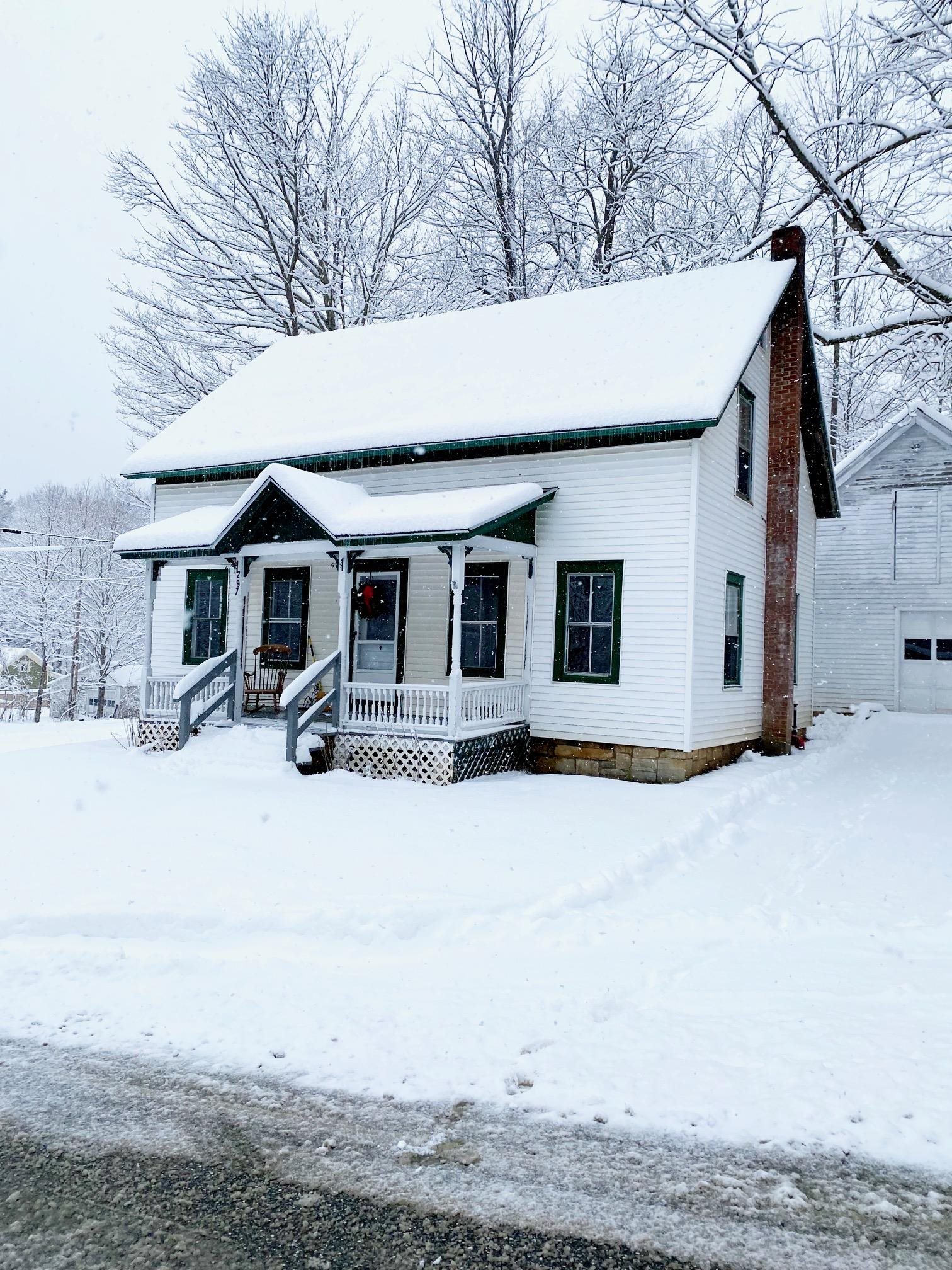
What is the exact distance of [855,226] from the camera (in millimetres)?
18125

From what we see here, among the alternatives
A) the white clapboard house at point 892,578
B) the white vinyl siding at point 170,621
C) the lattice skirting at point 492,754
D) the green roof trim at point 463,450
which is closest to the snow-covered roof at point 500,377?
the green roof trim at point 463,450

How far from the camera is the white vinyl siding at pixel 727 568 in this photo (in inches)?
532

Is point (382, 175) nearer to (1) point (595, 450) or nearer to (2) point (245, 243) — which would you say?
(2) point (245, 243)

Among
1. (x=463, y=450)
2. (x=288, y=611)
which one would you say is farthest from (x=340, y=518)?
(x=288, y=611)

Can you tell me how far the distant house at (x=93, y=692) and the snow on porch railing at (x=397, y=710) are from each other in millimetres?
26585

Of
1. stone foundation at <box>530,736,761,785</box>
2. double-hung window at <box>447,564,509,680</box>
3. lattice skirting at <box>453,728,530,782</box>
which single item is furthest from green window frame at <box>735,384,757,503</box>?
lattice skirting at <box>453,728,530,782</box>

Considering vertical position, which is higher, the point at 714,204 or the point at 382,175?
the point at 382,175

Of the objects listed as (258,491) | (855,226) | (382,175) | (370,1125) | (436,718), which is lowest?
(370,1125)

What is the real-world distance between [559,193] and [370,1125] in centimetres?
2688

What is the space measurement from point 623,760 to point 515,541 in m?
3.46

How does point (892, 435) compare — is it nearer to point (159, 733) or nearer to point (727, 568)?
point (727, 568)

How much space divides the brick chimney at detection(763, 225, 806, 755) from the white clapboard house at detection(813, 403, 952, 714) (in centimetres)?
696

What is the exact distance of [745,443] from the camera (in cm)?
1570

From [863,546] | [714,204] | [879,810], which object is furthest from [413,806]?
[714,204]
